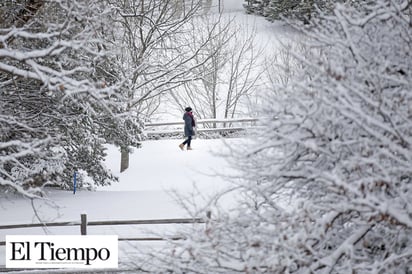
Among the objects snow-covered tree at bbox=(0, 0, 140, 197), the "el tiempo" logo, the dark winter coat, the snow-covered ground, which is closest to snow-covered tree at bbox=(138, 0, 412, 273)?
snow-covered tree at bbox=(0, 0, 140, 197)

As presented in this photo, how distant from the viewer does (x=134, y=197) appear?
1736 centimetres

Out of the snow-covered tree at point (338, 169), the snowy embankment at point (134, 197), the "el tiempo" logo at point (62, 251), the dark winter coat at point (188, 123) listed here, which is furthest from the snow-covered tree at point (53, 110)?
the dark winter coat at point (188, 123)

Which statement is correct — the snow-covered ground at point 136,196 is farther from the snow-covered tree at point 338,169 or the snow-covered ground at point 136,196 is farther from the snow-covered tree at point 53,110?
the snow-covered tree at point 338,169

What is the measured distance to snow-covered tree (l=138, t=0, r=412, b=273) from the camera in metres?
5.44

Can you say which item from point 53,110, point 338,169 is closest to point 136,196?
point 53,110

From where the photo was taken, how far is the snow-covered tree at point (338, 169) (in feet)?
17.8

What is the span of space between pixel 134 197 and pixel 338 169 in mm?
12059

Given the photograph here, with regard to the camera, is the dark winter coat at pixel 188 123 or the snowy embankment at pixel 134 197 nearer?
the snowy embankment at pixel 134 197

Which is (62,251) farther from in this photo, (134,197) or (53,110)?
(134,197)

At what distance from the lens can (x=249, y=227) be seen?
6.45 metres

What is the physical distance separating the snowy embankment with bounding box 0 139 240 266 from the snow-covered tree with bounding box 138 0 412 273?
4129 mm

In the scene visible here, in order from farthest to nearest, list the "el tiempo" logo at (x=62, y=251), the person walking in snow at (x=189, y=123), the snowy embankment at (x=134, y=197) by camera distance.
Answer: the person walking in snow at (x=189, y=123) < the snowy embankment at (x=134, y=197) < the "el tiempo" logo at (x=62, y=251)

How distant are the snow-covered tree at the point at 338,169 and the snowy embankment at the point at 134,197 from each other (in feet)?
13.5

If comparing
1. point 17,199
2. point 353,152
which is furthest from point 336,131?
point 17,199
